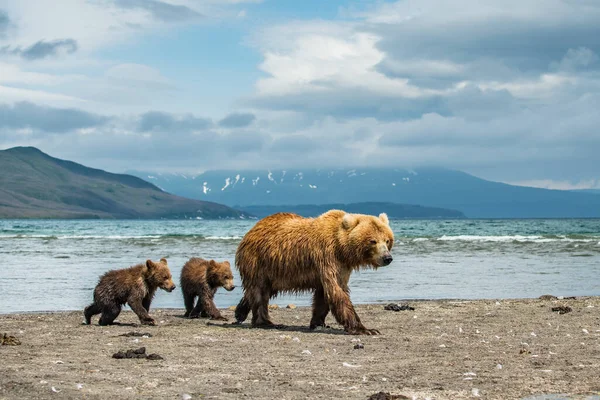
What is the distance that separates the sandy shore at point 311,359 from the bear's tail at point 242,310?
11.2 inches

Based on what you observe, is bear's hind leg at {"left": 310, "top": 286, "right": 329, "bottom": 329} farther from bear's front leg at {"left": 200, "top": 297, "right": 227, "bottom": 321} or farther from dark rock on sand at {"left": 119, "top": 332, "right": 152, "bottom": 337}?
dark rock on sand at {"left": 119, "top": 332, "right": 152, "bottom": 337}

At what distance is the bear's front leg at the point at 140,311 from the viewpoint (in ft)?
44.2

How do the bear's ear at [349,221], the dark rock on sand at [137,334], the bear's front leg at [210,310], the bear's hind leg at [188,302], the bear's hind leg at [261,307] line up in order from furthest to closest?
1. the bear's hind leg at [188,302]
2. the bear's front leg at [210,310]
3. the bear's hind leg at [261,307]
4. the bear's ear at [349,221]
5. the dark rock on sand at [137,334]

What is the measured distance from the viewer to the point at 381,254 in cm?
1198

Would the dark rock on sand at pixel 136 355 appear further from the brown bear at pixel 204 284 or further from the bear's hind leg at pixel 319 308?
the brown bear at pixel 204 284

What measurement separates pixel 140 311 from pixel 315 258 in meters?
3.21

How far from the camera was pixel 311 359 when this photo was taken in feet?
32.0

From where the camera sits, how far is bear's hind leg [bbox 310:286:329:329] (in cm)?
1282

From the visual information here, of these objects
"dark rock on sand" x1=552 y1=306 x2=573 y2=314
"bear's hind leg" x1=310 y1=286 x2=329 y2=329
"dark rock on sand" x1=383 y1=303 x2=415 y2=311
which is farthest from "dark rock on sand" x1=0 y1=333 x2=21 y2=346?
"dark rock on sand" x1=552 y1=306 x2=573 y2=314

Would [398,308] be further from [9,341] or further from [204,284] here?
[9,341]

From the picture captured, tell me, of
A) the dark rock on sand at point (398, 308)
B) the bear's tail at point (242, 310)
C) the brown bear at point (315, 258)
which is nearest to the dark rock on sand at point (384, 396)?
the brown bear at point (315, 258)

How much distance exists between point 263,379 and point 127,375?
1.42 metres

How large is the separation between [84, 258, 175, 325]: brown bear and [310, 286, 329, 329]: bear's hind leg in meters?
2.67

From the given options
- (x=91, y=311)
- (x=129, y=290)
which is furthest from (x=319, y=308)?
(x=91, y=311)
